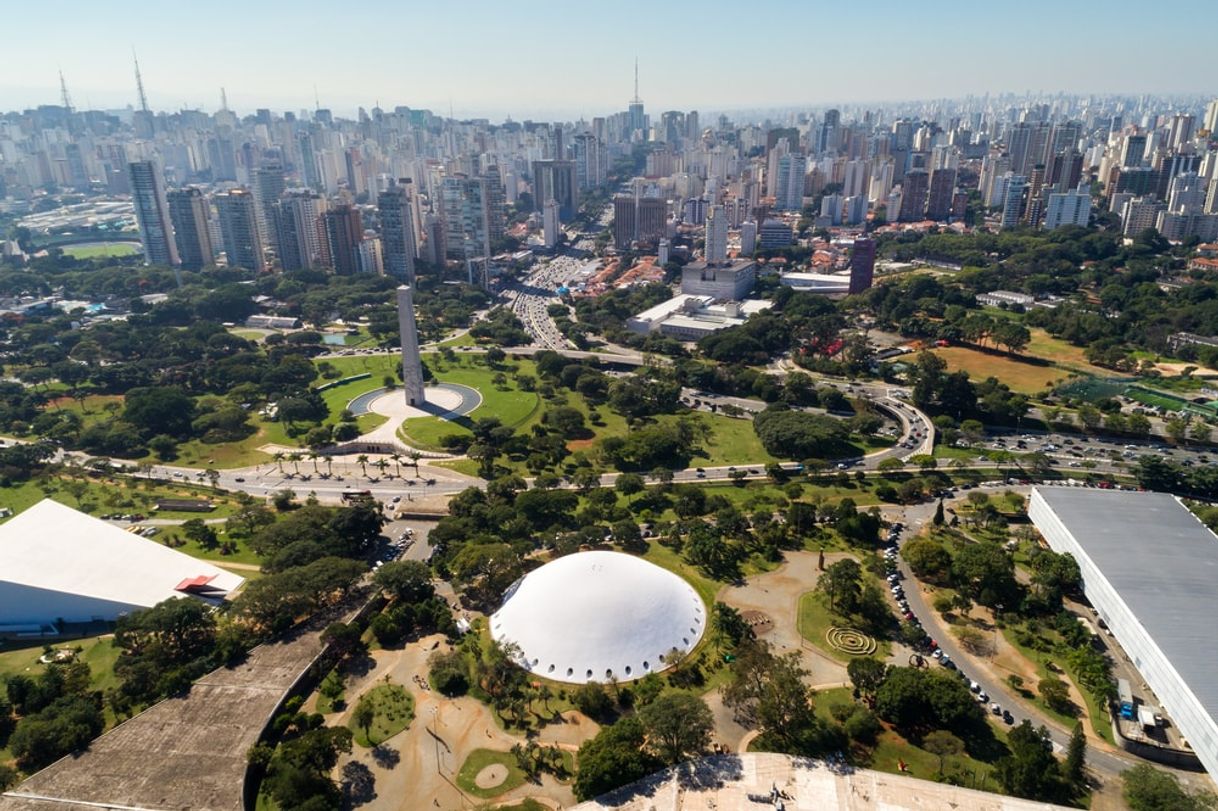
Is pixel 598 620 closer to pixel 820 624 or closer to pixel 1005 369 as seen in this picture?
pixel 820 624

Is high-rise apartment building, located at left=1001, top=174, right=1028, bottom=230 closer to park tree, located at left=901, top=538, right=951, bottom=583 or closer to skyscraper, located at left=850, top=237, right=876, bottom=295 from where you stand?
skyscraper, located at left=850, top=237, right=876, bottom=295

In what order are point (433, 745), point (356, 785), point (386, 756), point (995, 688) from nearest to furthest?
point (356, 785) → point (386, 756) → point (433, 745) → point (995, 688)

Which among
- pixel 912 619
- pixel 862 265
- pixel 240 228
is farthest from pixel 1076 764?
pixel 240 228

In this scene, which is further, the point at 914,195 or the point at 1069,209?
the point at 914,195

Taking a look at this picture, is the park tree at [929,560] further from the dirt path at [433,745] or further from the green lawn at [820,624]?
the dirt path at [433,745]

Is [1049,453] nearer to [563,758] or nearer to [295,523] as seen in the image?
[563,758]

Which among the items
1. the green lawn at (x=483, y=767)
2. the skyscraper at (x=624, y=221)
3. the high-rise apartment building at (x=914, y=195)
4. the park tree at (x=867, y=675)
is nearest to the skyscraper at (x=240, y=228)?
the skyscraper at (x=624, y=221)
